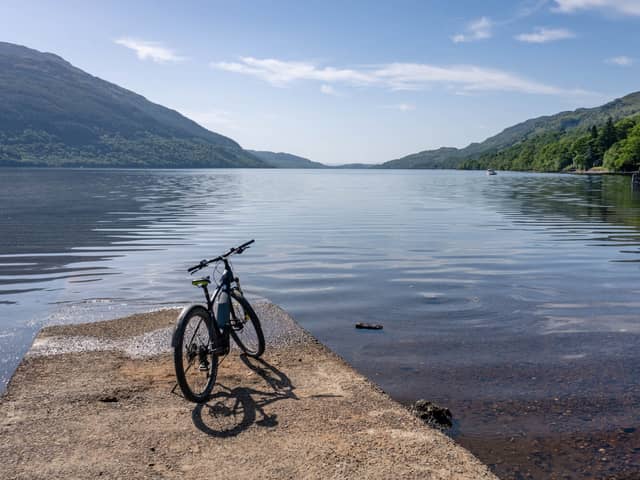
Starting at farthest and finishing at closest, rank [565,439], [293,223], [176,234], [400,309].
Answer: [293,223]
[176,234]
[400,309]
[565,439]

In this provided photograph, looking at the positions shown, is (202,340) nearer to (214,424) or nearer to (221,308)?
(221,308)

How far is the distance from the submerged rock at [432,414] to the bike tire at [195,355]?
298 centimetres

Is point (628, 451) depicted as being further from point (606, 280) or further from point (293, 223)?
point (293, 223)

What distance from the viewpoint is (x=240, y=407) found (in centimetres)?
766

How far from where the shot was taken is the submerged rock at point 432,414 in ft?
25.1

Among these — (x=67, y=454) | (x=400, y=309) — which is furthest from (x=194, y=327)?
(x=400, y=309)

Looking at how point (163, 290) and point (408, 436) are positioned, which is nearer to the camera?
point (408, 436)

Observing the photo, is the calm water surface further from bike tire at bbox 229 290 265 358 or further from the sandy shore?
bike tire at bbox 229 290 265 358

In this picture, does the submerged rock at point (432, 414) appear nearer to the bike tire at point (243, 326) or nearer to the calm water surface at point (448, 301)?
the calm water surface at point (448, 301)

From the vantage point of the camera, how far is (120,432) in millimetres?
6730

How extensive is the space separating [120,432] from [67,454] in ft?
2.25

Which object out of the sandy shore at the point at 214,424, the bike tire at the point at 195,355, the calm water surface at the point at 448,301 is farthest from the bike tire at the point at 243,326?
the calm water surface at the point at 448,301

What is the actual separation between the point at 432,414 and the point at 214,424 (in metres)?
3.01

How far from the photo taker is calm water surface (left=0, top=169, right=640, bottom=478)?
7.89 meters
